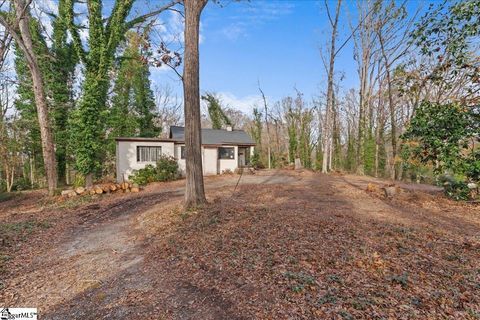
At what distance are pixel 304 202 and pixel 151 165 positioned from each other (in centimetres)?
1063

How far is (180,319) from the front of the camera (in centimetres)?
233

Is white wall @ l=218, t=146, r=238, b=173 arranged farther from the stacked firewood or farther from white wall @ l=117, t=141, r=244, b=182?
the stacked firewood

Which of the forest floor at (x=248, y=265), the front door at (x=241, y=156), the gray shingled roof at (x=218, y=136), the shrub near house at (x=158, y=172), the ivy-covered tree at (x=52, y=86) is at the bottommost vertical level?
the forest floor at (x=248, y=265)

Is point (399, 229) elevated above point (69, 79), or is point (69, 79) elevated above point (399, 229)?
point (69, 79)

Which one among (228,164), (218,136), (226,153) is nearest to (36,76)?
(218,136)

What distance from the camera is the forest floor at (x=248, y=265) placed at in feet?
8.00

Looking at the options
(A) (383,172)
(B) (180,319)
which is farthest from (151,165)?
(A) (383,172)

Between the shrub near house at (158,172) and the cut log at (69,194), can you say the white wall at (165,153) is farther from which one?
the cut log at (69,194)

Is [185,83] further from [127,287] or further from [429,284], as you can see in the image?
[429,284]

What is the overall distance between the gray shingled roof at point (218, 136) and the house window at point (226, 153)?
0.61 metres

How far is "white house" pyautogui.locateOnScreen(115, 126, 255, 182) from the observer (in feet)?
47.6

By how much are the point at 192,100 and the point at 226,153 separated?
12.5 m

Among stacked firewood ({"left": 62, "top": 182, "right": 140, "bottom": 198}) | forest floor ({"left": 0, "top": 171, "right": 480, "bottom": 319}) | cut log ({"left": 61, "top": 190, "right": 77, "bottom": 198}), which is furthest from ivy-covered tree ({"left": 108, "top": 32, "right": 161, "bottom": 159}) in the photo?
forest floor ({"left": 0, "top": 171, "right": 480, "bottom": 319})

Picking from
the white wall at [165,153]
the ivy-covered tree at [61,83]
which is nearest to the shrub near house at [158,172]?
the white wall at [165,153]
